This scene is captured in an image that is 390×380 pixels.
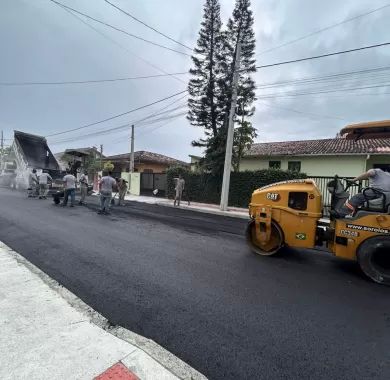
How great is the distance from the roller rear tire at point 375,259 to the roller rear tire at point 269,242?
1.43 meters

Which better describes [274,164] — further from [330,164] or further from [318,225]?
[318,225]

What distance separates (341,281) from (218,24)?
22679 millimetres

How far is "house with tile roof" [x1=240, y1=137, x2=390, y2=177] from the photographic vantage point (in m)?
18.5

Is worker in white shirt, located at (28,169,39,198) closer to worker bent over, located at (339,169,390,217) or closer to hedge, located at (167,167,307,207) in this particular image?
hedge, located at (167,167,307,207)

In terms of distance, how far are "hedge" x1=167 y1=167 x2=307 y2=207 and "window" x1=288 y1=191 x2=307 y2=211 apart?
10.4 m

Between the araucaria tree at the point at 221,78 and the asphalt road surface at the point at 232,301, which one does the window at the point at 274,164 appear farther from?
the asphalt road surface at the point at 232,301

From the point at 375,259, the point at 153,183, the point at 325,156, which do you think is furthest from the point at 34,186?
the point at 325,156

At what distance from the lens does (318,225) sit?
18.0 ft

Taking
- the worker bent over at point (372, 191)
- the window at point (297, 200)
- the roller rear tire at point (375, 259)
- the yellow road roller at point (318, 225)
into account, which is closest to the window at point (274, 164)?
the yellow road roller at point (318, 225)

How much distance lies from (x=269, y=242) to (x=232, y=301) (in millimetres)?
2478

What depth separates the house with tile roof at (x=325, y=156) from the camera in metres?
18.5

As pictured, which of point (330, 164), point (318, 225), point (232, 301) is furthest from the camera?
point (330, 164)

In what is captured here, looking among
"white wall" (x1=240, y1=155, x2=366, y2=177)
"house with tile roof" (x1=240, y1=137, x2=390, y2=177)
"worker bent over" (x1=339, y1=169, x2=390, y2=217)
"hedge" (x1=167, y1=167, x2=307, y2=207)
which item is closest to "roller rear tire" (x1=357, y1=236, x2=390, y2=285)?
"worker bent over" (x1=339, y1=169, x2=390, y2=217)

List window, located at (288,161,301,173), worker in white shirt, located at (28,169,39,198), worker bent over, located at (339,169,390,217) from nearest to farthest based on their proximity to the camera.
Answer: worker bent over, located at (339,169,390,217) < worker in white shirt, located at (28,169,39,198) < window, located at (288,161,301,173)
